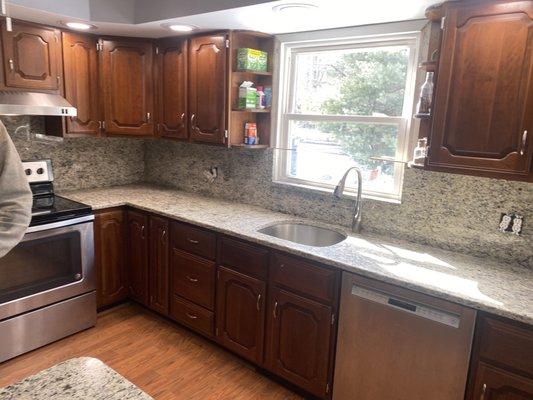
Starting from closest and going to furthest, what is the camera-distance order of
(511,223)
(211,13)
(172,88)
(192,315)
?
1. (511,223)
2. (211,13)
3. (192,315)
4. (172,88)

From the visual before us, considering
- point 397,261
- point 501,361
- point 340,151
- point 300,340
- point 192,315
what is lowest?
point 192,315

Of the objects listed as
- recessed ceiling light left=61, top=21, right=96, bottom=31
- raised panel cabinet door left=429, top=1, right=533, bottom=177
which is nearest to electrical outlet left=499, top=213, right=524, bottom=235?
raised panel cabinet door left=429, top=1, right=533, bottom=177

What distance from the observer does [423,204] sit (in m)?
2.22

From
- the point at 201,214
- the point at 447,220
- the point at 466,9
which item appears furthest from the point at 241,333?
the point at 466,9

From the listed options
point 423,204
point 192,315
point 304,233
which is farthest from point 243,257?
point 423,204

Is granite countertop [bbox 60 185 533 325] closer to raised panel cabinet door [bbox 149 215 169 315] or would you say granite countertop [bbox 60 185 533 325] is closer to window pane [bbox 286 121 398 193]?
raised panel cabinet door [bbox 149 215 169 315]

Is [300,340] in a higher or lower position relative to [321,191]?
lower

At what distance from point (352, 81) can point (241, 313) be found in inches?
62.4

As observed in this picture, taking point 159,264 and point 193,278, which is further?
point 159,264

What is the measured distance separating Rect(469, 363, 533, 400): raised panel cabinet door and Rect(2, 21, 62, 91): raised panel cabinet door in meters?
2.97

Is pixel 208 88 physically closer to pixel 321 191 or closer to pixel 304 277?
pixel 321 191

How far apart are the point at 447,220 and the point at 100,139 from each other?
2748 millimetres

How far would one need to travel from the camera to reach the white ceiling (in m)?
1.98

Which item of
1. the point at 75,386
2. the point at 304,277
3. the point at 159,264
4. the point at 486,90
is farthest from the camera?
the point at 159,264
